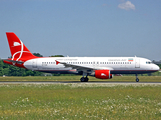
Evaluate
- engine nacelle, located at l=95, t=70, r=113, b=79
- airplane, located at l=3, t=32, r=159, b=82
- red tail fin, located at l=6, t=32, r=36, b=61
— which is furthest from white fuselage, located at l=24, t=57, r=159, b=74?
engine nacelle, located at l=95, t=70, r=113, b=79

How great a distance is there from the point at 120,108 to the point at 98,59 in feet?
89.4

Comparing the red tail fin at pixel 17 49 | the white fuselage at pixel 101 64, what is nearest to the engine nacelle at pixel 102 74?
the white fuselage at pixel 101 64

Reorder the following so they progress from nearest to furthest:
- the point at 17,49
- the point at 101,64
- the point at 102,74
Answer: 1. the point at 102,74
2. the point at 101,64
3. the point at 17,49

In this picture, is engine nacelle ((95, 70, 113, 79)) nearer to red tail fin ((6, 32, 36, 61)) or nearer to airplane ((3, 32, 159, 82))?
airplane ((3, 32, 159, 82))

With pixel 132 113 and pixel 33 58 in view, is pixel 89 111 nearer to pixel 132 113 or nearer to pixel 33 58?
pixel 132 113

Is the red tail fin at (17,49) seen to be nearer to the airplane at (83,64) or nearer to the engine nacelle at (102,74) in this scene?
the airplane at (83,64)

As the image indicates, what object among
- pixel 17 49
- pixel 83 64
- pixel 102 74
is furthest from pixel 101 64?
pixel 17 49

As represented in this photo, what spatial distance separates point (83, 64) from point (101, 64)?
10.2 ft

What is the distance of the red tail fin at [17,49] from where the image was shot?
141 ft

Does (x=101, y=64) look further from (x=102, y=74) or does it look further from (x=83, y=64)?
(x=102, y=74)

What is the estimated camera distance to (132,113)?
12211 millimetres

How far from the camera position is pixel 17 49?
4300 cm

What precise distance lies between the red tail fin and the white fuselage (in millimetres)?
1470

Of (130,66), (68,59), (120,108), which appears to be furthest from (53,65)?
(120,108)
